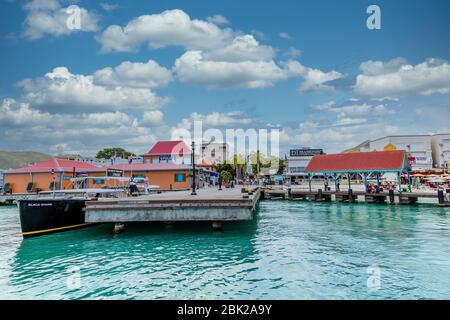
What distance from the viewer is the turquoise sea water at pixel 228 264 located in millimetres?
8805

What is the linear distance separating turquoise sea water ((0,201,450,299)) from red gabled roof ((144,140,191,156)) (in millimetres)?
44945

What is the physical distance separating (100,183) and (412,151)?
256 ft

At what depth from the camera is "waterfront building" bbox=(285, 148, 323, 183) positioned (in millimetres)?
96744

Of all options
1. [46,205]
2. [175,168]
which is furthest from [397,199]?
[46,205]

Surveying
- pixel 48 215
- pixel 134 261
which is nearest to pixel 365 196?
pixel 48 215

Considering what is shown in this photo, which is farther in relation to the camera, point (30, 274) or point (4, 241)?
point (4, 241)

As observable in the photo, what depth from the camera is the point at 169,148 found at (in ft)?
213

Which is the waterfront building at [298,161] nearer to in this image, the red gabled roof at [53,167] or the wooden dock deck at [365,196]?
the wooden dock deck at [365,196]

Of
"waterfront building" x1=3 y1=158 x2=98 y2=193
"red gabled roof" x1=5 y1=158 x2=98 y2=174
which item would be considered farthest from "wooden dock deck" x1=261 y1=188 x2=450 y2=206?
"waterfront building" x1=3 y1=158 x2=98 y2=193

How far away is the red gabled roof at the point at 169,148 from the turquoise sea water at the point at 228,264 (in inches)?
1769

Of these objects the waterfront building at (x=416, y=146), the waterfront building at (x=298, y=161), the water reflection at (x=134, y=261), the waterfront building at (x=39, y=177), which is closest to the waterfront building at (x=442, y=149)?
the waterfront building at (x=416, y=146)

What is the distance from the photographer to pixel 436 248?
1416 cm
